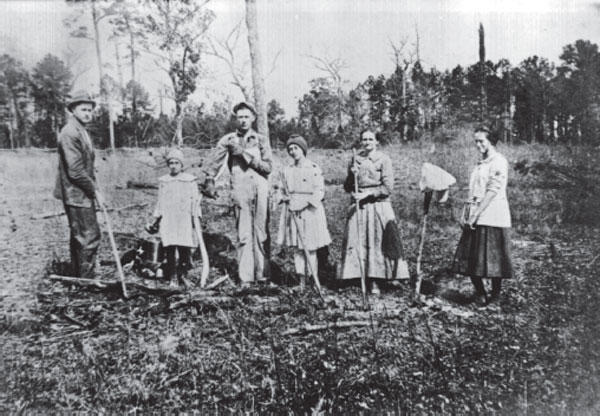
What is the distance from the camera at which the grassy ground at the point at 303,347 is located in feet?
9.18

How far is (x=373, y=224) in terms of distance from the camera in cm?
466

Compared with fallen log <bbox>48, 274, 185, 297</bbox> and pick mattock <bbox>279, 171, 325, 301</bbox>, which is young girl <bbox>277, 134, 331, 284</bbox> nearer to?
pick mattock <bbox>279, 171, 325, 301</bbox>

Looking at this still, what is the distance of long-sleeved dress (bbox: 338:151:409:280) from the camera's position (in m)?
4.62

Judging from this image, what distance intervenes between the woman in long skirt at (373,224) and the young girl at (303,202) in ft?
1.23

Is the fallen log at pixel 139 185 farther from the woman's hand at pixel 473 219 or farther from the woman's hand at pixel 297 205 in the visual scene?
the woman's hand at pixel 473 219

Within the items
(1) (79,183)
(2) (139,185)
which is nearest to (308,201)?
(1) (79,183)

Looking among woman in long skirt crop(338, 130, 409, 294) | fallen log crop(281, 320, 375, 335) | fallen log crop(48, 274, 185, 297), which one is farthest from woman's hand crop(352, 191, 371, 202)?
fallen log crop(48, 274, 185, 297)

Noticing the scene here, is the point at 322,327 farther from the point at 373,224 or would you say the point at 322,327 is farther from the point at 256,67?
the point at 256,67

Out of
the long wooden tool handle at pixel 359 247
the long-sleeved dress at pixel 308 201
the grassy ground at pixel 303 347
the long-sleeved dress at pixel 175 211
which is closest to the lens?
the grassy ground at pixel 303 347

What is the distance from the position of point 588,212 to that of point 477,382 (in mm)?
6755

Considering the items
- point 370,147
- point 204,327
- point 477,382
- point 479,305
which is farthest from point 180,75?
point 477,382

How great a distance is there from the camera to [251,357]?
3.23 metres

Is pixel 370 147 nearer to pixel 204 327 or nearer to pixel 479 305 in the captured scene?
pixel 479 305

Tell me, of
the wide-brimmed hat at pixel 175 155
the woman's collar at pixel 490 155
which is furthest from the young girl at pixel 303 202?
the woman's collar at pixel 490 155
